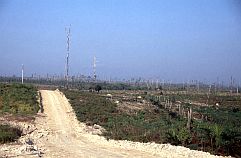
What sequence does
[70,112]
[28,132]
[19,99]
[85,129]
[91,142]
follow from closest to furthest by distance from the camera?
[91,142]
[28,132]
[85,129]
[70,112]
[19,99]

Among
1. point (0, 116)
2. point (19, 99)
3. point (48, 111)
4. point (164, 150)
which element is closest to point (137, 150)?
point (164, 150)

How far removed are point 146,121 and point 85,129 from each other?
21.5 ft

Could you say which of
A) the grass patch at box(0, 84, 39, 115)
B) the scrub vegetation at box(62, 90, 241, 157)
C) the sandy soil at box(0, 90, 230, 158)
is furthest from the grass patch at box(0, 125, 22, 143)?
the grass patch at box(0, 84, 39, 115)

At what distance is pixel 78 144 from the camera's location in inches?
920

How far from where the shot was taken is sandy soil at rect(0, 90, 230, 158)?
20.1m

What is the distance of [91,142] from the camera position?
24.4 m

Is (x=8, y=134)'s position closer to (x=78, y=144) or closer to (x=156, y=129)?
(x=78, y=144)

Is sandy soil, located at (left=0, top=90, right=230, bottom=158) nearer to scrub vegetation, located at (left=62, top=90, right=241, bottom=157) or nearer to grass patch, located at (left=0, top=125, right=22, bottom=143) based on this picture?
grass patch, located at (left=0, top=125, right=22, bottom=143)

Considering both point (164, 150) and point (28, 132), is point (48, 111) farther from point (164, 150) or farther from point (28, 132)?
point (164, 150)

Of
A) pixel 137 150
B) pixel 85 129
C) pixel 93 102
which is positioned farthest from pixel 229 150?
pixel 93 102

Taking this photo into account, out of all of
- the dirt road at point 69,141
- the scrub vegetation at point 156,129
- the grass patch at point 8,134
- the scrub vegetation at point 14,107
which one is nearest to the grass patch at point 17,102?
the scrub vegetation at point 14,107

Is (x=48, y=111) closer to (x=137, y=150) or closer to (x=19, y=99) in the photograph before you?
(x=19, y=99)

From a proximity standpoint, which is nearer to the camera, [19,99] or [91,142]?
[91,142]

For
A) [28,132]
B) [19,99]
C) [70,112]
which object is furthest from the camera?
[19,99]
